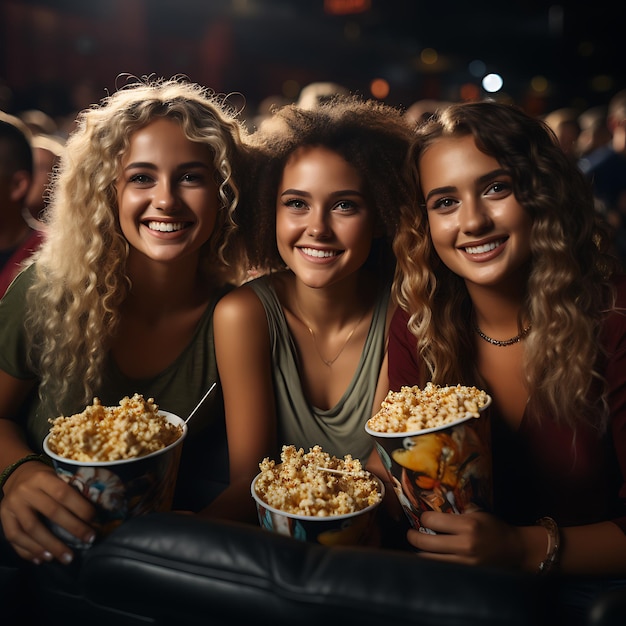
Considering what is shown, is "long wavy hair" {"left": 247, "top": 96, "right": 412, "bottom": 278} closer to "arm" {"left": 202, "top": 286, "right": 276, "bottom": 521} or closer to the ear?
"arm" {"left": 202, "top": 286, "right": 276, "bottom": 521}

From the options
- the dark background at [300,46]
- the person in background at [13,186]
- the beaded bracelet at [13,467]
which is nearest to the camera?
the beaded bracelet at [13,467]

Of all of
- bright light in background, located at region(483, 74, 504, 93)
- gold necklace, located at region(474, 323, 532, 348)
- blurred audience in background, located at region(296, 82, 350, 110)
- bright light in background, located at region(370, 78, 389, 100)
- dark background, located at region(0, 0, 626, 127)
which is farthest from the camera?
bright light in background, located at region(483, 74, 504, 93)

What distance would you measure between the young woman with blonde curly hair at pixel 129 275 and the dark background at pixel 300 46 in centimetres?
232

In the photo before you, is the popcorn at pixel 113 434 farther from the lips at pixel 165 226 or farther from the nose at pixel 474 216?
the nose at pixel 474 216

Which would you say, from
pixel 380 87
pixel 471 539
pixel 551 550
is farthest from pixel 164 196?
pixel 380 87

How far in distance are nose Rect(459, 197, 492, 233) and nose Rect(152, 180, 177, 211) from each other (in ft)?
2.59

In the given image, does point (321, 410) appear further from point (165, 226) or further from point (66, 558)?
point (66, 558)

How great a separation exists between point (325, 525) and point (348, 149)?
3.58 ft

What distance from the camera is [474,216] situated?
1630 mm

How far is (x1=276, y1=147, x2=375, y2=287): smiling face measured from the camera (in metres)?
1.89

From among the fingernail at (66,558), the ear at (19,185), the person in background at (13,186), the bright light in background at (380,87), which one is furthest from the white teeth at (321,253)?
the bright light in background at (380,87)

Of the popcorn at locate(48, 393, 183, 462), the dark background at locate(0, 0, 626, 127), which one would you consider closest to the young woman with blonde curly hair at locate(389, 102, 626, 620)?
the popcorn at locate(48, 393, 183, 462)

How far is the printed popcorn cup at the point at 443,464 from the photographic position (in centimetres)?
129

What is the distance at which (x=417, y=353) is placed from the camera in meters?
1.83
